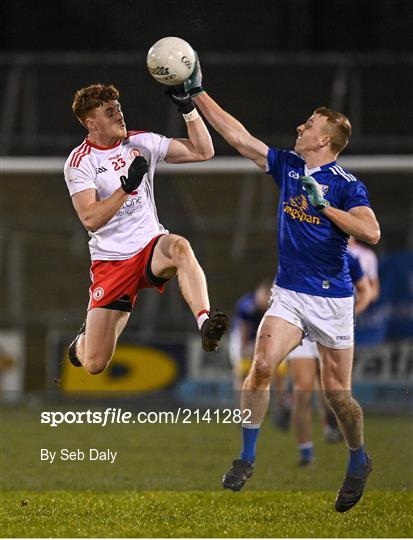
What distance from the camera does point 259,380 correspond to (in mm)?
6426

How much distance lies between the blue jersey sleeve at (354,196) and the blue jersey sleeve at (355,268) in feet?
8.52

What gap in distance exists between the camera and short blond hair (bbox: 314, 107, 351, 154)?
21.6 ft

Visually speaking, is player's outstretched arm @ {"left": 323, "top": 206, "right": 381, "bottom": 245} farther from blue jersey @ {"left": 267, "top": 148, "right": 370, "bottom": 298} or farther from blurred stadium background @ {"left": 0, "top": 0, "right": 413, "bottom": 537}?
blurred stadium background @ {"left": 0, "top": 0, "right": 413, "bottom": 537}

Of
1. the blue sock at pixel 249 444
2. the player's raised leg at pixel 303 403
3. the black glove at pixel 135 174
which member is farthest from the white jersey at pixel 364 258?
the black glove at pixel 135 174

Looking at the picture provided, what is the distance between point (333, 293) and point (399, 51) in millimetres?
9630

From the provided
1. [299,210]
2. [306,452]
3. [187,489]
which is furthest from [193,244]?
[299,210]

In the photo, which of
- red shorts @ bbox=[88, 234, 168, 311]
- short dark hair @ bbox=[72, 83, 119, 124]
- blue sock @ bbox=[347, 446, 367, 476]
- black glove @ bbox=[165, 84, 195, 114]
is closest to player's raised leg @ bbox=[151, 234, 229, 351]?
red shorts @ bbox=[88, 234, 168, 311]

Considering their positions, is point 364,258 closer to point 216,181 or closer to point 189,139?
point 216,181

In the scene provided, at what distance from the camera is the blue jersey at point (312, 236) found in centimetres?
651

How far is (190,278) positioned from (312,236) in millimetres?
736

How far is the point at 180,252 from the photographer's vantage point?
21.5 ft

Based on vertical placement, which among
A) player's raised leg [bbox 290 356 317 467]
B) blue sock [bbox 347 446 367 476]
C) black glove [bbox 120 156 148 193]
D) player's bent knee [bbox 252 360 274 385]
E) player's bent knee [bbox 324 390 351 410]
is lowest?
player's raised leg [bbox 290 356 317 467]

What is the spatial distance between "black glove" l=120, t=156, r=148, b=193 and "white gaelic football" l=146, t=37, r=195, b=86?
47 cm

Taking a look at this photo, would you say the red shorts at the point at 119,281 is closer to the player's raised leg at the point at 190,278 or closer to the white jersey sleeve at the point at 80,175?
the player's raised leg at the point at 190,278
